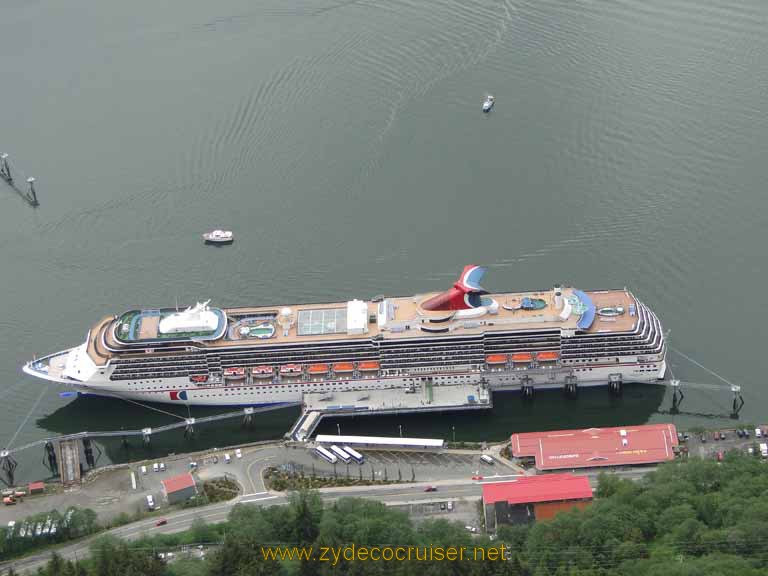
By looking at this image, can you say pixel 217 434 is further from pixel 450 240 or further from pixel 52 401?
pixel 450 240

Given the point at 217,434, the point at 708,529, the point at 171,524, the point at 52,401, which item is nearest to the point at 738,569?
the point at 708,529

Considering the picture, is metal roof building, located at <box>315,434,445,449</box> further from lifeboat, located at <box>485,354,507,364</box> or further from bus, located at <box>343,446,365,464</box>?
lifeboat, located at <box>485,354,507,364</box>

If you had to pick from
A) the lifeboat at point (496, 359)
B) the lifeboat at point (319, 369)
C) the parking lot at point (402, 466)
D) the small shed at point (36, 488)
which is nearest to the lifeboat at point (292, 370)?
the lifeboat at point (319, 369)

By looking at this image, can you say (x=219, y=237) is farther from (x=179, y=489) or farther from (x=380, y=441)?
(x=179, y=489)

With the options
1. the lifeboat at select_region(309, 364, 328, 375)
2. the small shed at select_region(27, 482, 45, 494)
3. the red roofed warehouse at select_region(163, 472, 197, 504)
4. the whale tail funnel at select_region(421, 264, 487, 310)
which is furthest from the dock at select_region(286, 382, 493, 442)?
the small shed at select_region(27, 482, 45, 494)

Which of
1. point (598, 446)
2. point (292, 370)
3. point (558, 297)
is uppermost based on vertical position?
point (558, 297)

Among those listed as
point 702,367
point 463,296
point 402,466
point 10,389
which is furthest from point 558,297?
point 10,389
